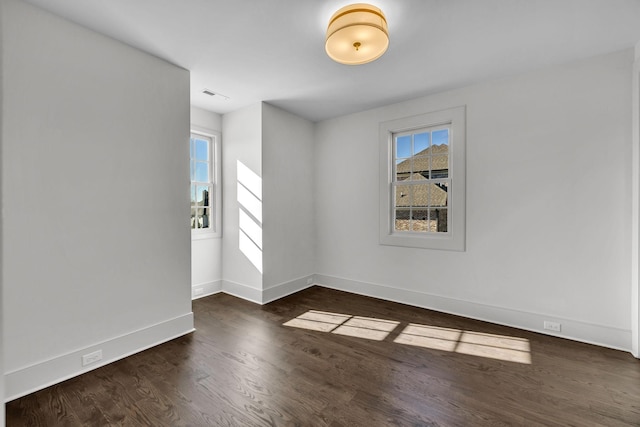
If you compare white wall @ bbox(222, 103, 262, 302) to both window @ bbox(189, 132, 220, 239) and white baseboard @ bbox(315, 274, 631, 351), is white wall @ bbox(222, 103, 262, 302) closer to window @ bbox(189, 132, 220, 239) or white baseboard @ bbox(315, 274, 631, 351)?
window @ bbox(189, 132, 220, 239)

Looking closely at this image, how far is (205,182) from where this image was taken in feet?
14.0

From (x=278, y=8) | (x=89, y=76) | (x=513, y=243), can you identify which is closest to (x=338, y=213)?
(x=513, y=243)

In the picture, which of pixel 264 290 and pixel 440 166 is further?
pixel 264 290

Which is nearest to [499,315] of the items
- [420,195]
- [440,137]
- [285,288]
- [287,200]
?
[420,195]

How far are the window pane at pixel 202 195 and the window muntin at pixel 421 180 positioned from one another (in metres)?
2.73

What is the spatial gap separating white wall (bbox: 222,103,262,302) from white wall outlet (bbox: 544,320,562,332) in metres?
3.24

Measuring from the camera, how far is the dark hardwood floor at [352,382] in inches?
70.7

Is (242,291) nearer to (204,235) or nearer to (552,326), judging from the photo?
(204,235)

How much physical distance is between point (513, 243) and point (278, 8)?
316 cm

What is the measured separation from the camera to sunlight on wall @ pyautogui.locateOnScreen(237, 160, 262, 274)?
3.92 m

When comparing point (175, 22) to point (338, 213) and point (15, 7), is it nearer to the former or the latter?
point (15, 7)

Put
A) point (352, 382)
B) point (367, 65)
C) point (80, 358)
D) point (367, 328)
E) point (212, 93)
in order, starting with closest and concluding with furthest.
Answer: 1. point (352, 382)
2. point (80, 358)
3. point (367, 65)
4. point (367, 328)
5. point (212, 93)

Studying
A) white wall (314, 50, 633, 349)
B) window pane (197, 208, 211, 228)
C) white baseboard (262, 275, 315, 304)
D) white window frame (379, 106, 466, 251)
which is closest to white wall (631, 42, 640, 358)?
white wall (314, 50, 633, 349)

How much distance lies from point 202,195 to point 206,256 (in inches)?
35.3
